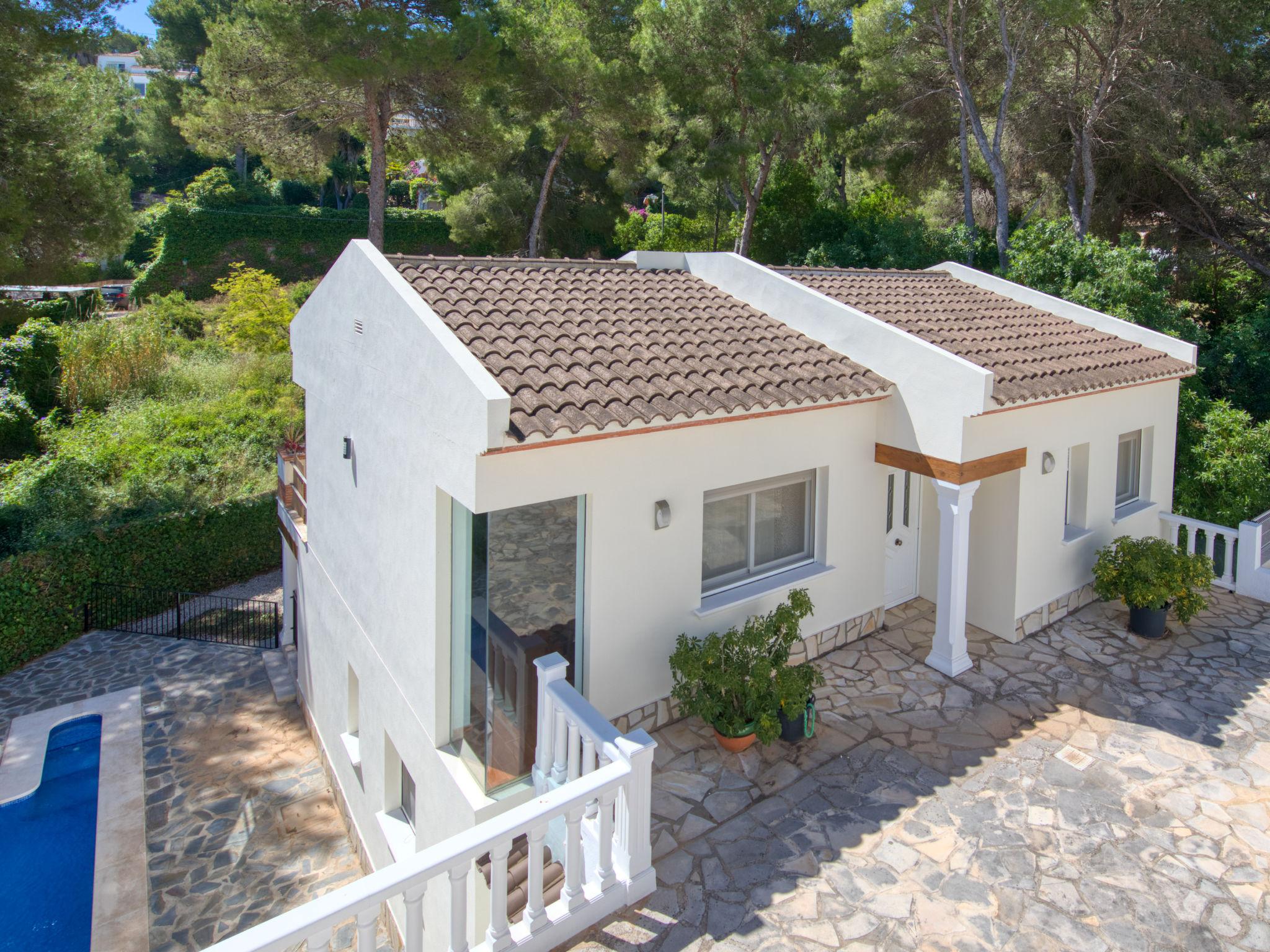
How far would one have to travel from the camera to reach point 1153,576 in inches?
430

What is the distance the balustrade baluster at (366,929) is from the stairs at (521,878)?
6.28ft

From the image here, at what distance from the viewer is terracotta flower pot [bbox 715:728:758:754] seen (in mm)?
8211

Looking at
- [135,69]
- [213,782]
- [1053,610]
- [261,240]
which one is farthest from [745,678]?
[135,69]

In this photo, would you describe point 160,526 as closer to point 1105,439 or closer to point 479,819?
point 479,819

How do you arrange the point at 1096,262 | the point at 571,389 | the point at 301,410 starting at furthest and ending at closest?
the point at 301,410
the point at 1096,262
the point at 571,389

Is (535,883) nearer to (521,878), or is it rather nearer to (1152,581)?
(521,878)

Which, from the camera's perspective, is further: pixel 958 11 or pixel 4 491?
pixel 958 11

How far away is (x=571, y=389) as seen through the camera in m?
7.59

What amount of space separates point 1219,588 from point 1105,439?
145 inches

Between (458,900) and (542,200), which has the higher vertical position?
(542,200)

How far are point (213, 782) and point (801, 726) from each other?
36.4 ft

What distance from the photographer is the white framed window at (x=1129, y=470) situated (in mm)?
12969

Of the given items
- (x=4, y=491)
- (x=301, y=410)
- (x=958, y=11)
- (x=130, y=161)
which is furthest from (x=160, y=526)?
(x=130, y=161)

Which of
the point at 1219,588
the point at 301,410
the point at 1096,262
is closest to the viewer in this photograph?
the point at 1219,588
